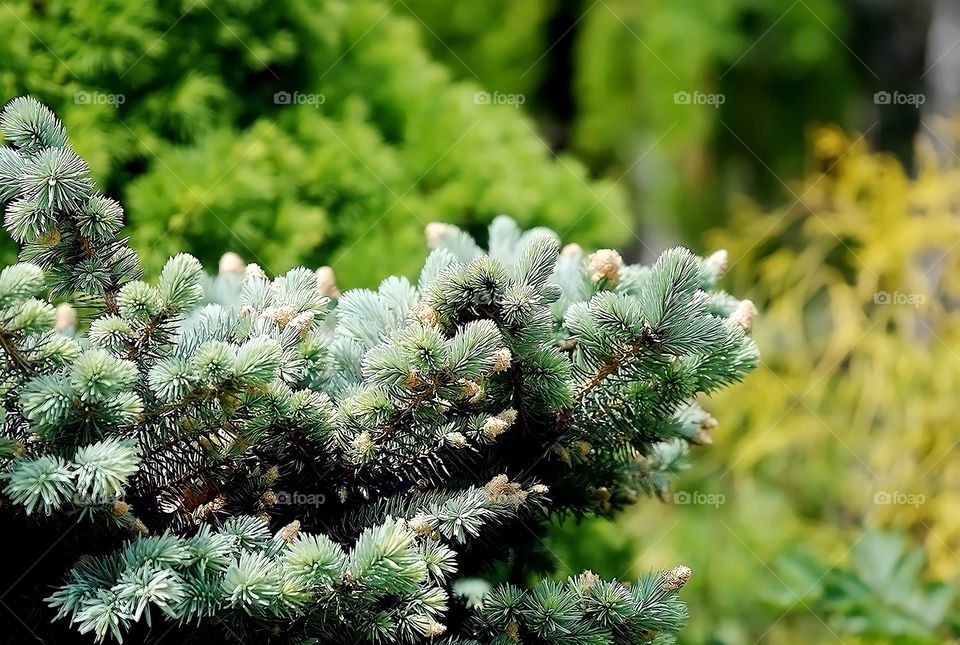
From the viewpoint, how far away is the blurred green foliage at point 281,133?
4.64ft

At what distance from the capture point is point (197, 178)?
1459 mm

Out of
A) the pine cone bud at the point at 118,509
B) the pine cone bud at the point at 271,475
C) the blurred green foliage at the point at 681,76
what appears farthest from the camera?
the blurred green foliage at the point at 681,76

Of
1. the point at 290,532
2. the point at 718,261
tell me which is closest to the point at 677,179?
the point at 718,261

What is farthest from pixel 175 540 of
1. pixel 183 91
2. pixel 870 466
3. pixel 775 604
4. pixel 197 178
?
pixel 870 466

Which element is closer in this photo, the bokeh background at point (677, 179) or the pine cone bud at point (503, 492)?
the pine cone bud at point (503, 492)

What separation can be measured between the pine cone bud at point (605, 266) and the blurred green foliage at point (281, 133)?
27.6 inches

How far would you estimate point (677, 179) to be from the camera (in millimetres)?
3633

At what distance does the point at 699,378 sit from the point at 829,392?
219cm

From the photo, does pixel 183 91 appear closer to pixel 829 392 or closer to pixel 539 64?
pixel 829 392

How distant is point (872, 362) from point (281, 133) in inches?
74.0

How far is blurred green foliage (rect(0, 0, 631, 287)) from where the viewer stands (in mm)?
1415

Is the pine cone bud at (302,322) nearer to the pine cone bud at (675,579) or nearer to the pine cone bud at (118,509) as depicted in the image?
the pine cone bud at (118,509)

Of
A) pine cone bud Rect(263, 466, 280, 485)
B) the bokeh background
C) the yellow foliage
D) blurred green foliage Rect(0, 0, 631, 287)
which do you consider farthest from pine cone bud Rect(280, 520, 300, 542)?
the yellow foliage

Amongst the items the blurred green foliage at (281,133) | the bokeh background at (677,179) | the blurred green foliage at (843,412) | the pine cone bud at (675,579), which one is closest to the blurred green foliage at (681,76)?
the bokeh background at (677,179)
